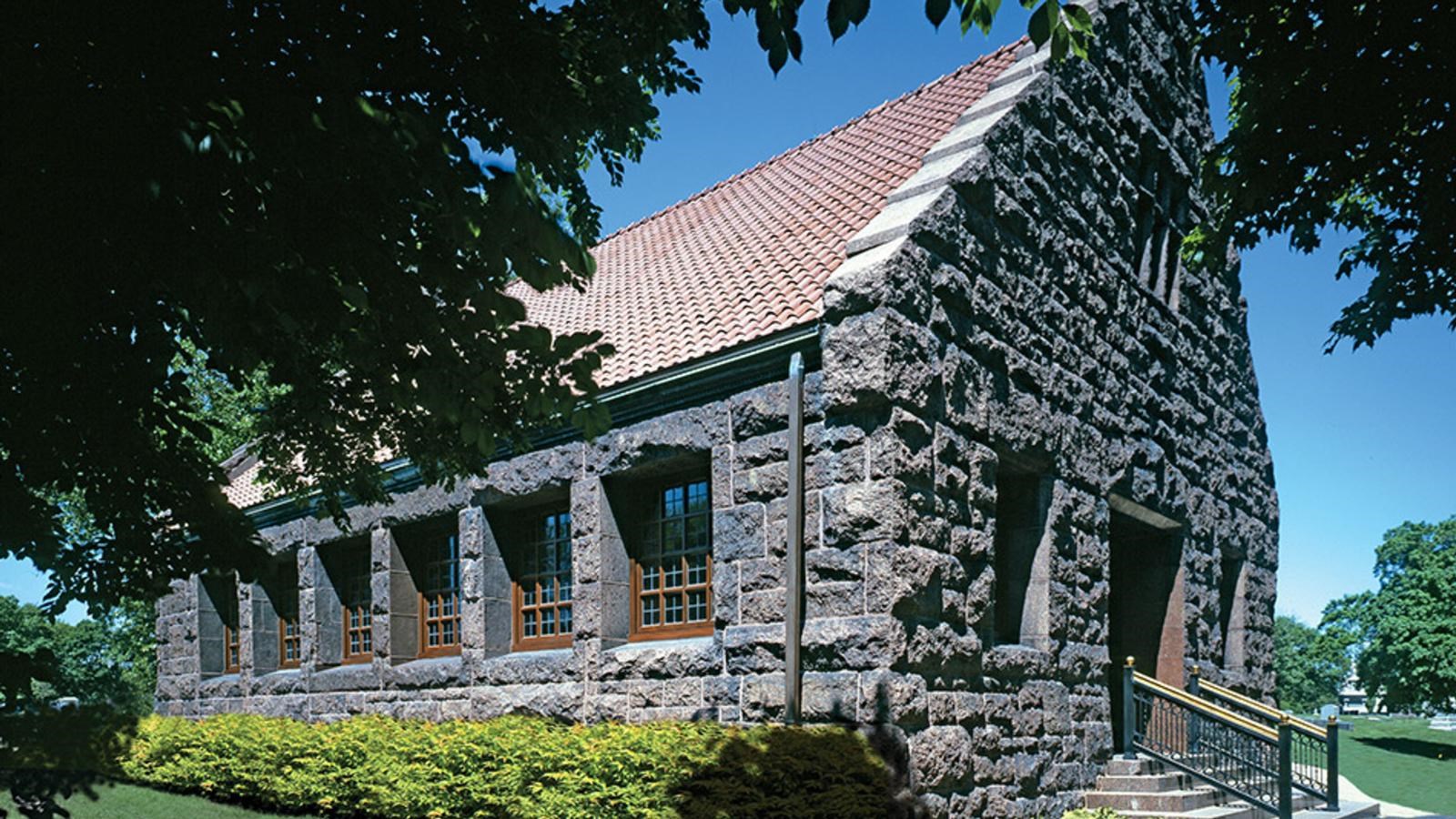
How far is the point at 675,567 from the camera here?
11.0 meters

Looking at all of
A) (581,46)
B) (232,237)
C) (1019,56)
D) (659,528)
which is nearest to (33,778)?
(232,237)

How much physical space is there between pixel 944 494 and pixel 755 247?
457cm

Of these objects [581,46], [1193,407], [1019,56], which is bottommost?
[1193,407]

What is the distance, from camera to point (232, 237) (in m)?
4.52

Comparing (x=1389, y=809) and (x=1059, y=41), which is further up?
(x=1059, y=41)

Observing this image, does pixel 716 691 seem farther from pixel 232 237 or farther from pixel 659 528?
pixel 232 237

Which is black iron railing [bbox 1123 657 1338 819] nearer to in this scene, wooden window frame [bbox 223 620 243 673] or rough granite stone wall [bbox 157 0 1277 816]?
rough granite stone wall [bbox 157 0 1277 816]

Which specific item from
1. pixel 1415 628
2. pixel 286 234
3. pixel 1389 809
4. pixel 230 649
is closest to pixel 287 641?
pixel 230 649

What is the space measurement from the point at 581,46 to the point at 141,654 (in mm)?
22652

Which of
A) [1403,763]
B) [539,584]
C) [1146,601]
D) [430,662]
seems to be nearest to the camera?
[539,584]

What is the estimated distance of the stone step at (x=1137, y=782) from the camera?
11.3m

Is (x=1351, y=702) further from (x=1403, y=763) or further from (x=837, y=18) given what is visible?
(x=837, y=18)

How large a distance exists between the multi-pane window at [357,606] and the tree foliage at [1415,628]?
36.6 m

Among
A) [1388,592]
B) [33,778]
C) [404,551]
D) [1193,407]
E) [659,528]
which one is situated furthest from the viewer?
[1388,592]
